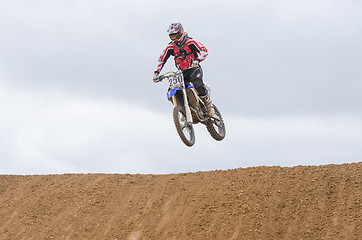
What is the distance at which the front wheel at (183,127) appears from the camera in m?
15.4

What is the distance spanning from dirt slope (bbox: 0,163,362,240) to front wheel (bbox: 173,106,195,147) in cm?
131

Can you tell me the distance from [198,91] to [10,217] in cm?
695

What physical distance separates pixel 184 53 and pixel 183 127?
7.93 feet

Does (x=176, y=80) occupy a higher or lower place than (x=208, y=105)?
higher

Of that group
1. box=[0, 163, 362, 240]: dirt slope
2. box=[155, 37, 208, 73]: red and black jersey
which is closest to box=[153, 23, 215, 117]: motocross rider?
box=[155, 37, 208, 73]: red and black jersey

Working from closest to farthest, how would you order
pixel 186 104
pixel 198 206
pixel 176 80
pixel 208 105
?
pixel 198 206 → pixel 176 80 → pixel 186 104 → pixel 208 105

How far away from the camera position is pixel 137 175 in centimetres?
1798

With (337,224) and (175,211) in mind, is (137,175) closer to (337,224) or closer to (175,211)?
(175,211)

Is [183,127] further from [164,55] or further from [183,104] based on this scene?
[164,55]

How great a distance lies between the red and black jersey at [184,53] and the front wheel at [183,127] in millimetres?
1613

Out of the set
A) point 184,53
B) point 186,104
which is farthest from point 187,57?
point 186,104

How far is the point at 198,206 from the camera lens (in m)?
14.9

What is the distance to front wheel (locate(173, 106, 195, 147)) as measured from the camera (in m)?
15.4

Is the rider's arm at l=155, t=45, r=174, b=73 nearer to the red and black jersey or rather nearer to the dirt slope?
the red and black jersey
